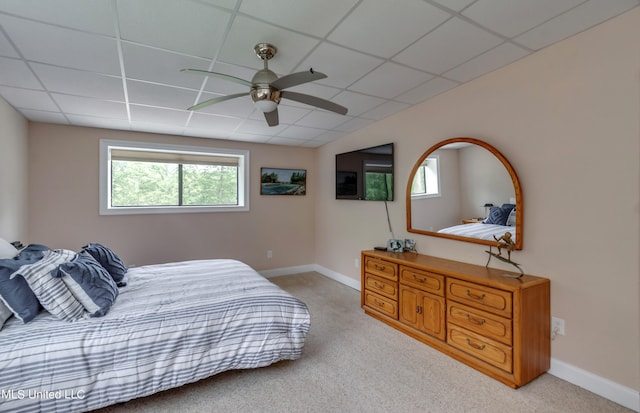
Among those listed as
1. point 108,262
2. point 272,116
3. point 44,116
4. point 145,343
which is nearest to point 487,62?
point 272,116

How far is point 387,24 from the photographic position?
5.99ft

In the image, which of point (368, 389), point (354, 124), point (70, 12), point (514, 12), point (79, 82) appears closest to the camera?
point (70, 12)

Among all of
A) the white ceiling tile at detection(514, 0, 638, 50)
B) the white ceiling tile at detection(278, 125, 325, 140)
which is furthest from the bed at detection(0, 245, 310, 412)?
Result: the white ceiling tile at detection(514, 0, 638, 50)

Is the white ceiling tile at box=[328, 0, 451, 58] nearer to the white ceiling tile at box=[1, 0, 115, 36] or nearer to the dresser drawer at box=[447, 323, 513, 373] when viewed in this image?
the white ceiling tile at box=[1, 0, 115, 36]

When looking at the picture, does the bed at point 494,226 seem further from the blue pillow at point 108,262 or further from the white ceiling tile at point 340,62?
the blue pillow at point 108,262

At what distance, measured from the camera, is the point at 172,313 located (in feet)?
6.63

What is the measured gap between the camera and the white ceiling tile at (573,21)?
1.71 meters

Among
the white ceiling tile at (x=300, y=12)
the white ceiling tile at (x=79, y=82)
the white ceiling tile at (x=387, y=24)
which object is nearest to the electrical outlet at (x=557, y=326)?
the white ceiling tile at (x=387, y=24)

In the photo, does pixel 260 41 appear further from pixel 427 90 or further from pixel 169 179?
pixel 169 179

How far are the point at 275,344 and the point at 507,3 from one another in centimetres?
273

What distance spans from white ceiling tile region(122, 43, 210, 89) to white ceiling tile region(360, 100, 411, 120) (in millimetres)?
1931

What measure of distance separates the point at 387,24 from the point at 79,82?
104 inches

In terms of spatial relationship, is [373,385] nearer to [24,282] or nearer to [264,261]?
[24,282]

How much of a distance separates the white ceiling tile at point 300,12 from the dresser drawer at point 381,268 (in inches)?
91.7
